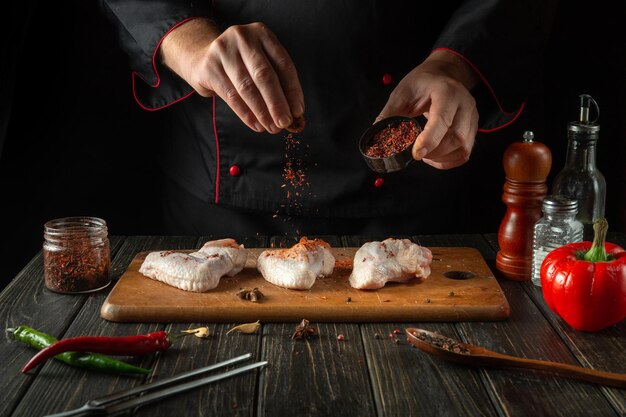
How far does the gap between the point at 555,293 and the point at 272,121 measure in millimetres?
781

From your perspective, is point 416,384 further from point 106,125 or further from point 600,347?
point 106,125

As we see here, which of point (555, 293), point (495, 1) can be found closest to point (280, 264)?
point (555, 293)

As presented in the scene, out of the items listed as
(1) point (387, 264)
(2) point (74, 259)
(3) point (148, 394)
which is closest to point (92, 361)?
(3) point (148, 394)

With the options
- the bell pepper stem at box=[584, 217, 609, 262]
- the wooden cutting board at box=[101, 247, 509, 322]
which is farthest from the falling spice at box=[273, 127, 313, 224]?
the bell pepper stem at box=[584, 217, 609, 262]

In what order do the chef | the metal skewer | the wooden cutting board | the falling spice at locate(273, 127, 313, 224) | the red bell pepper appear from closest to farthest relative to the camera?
the metal skewer → the red bell pepper → the wooden cutting board → the chef → the falling spice at locate(273, 127, 313, 224)

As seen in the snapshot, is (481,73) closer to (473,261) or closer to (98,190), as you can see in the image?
(473,261)

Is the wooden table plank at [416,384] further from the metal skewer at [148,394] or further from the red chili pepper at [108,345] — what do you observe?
the red chili pepper at [108,345]

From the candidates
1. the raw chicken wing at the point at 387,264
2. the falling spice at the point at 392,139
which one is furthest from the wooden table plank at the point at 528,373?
the falling spice at the point at 392,139

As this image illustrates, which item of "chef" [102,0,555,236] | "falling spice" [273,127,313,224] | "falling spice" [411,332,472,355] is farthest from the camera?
"falling spice" [273,127,313,224]

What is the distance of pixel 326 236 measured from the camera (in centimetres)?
253

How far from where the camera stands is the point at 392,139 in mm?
2084

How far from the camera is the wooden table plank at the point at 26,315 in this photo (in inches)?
60.3

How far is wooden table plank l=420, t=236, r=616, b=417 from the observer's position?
144 cm

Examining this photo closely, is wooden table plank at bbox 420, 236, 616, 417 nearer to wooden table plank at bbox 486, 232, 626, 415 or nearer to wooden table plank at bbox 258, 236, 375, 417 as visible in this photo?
wooden table plank at bbox 486, 232, 626, 415
